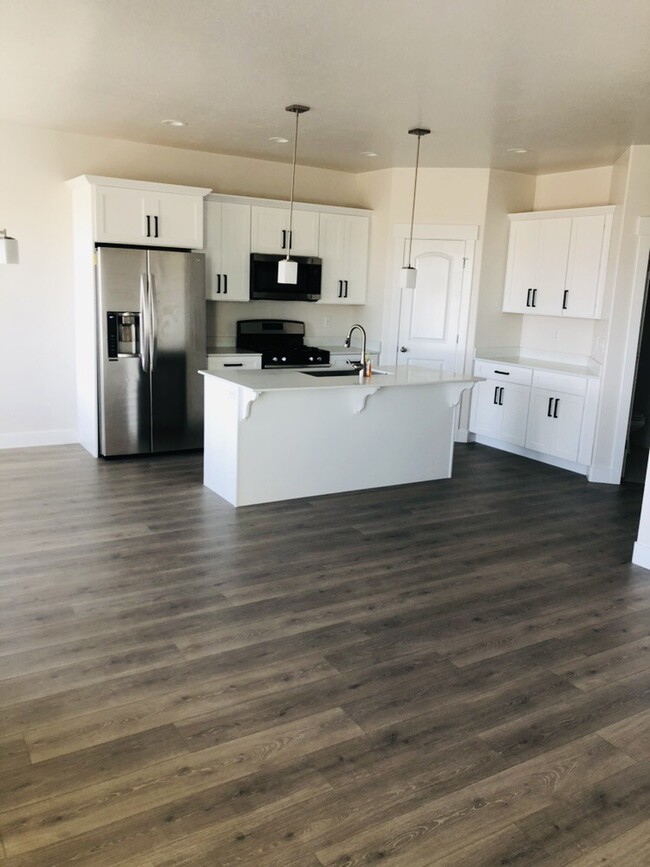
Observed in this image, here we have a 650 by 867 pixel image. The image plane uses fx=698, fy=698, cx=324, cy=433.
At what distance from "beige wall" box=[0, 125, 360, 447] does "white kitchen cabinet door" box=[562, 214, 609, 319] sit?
3.45 m

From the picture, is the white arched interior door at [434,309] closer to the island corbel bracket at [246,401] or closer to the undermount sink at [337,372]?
the undermount sink at [337,372]

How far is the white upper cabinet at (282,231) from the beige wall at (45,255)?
601 millimetres

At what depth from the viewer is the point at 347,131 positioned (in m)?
5.52

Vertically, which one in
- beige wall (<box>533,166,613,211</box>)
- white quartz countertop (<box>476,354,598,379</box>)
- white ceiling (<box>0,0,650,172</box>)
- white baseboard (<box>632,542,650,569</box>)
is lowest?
white baseboard (<box>632,542,650,569</box>)

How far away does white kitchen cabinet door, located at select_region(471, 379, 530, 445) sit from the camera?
6.72 metres

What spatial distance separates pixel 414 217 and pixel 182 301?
2575 mm

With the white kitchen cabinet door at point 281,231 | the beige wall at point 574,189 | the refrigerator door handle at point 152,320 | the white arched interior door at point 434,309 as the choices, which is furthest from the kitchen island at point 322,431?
the beige wall at point 574,189

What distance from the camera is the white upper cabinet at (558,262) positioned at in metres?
6.19

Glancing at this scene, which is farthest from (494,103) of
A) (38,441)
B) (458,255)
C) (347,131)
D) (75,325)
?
(38,441)

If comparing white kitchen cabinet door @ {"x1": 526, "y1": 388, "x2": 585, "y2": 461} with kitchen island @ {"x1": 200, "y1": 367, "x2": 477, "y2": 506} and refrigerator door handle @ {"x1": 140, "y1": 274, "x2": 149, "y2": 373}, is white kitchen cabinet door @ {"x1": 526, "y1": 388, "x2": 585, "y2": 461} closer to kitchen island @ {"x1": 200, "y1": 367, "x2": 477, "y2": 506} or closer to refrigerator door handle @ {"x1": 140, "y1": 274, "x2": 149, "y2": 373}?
kitchen island @ {"x1": 200, "y1": 367, "x2": 477, "y2": 506}

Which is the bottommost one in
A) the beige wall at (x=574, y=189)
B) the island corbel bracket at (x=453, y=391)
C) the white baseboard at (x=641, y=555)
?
the white baseboard at (x=641, y=555)

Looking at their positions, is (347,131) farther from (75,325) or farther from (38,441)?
(38,441)

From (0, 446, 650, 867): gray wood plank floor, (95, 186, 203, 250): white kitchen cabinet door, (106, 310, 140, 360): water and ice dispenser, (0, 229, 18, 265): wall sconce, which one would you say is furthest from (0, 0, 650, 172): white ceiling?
(0, 446, 650, 867): gray wood plank floor

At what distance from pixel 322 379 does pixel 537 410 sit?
240 centimetres
